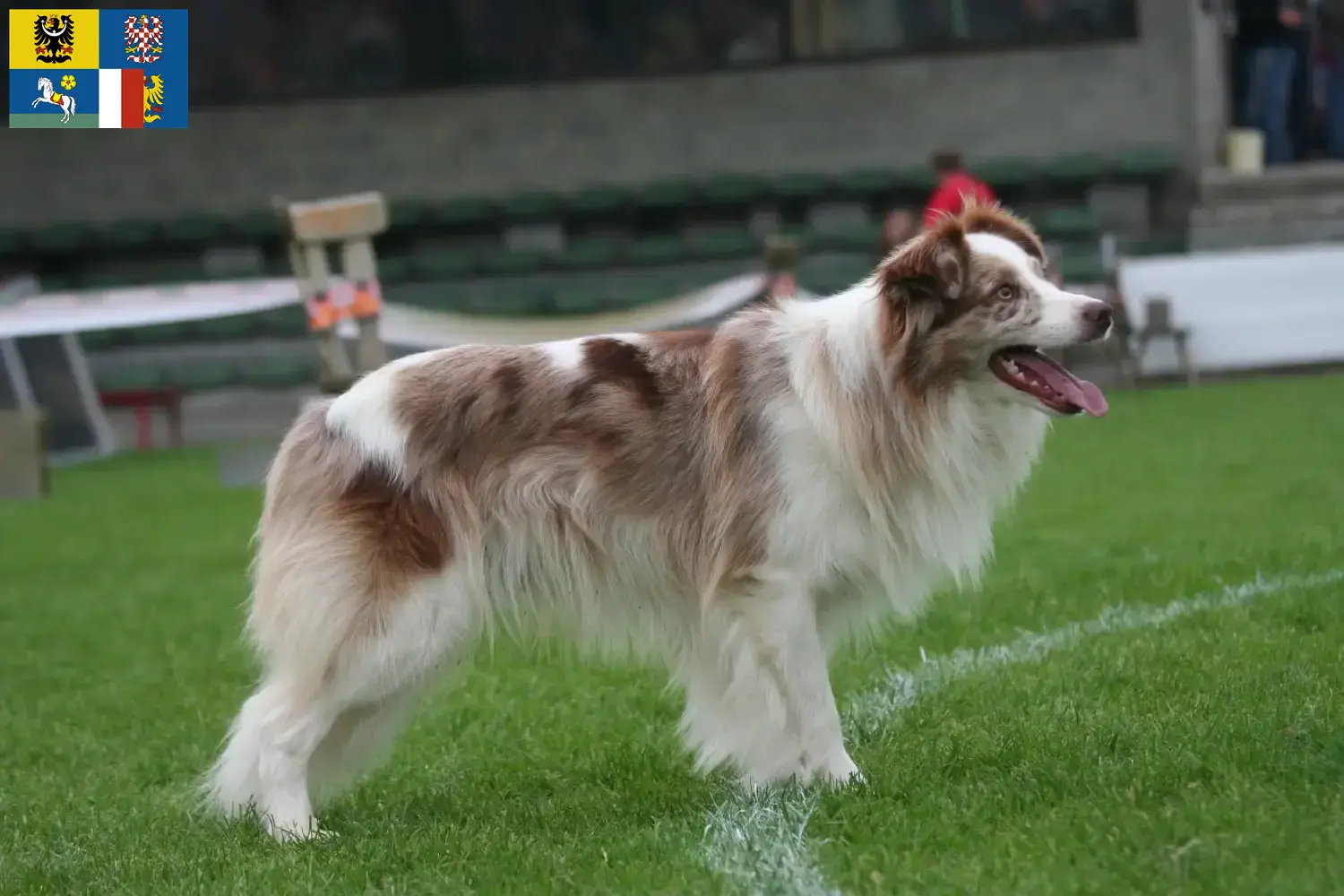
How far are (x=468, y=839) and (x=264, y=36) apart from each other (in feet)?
65.4

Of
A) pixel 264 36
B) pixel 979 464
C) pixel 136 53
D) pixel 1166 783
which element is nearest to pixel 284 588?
pixel 979 464

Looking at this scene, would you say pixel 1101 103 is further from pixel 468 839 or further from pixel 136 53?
pixel 468 839

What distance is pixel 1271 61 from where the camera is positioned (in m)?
21.0

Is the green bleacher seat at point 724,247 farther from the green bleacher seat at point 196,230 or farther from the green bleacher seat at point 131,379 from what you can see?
the green bleacher seat at point 131,379

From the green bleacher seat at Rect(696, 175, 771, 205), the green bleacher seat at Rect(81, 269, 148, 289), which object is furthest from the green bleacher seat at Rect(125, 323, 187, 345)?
the green bleacher seat at Rect(696, 175, 771, 205)

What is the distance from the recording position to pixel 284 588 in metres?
5.56

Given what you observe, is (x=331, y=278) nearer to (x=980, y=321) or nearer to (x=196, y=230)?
(x=980, y=321)

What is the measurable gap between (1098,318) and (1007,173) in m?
16.8

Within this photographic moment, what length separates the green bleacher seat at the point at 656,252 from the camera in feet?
72.4

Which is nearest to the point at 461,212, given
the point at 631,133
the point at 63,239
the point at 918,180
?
the point at 631,133

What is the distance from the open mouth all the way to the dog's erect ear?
0.26 m

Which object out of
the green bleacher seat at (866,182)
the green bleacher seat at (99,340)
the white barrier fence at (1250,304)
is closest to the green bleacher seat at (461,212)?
the green bleacher seat at (99,340)

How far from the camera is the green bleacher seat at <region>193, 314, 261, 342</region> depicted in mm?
22734

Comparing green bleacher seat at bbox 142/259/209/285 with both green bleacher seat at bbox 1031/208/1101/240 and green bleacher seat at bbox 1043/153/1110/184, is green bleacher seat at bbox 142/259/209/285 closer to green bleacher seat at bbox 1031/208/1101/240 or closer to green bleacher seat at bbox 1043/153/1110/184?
green bleacher seat at bbox 1031/208/1101/240
